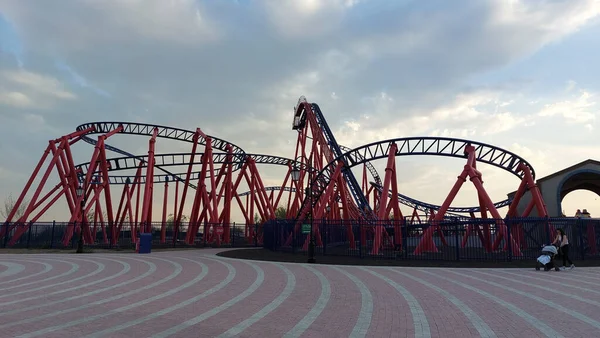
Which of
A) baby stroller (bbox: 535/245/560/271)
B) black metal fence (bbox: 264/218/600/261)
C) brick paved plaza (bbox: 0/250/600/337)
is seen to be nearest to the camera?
brick paved plaza (bbox: 0/250/600/337)

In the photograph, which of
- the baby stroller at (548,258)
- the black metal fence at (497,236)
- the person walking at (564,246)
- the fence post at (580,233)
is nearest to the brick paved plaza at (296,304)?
the baby stroller at (548,258)

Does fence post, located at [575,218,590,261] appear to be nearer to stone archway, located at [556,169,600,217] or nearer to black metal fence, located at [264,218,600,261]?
black metal fence, located at [264,218,600,261]

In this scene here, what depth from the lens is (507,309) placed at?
724 cm

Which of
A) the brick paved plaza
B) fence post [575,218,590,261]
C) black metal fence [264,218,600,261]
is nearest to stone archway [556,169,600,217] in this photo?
black metal fence [264,218,600,261]

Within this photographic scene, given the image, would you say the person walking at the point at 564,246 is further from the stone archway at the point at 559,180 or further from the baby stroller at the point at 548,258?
the stone archway at the point at 559,180

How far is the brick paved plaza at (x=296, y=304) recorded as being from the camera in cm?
574

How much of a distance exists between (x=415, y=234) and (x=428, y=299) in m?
16.5

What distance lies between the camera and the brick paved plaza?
5.74m

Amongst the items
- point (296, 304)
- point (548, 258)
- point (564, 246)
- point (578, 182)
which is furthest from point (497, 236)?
point (578, 182)

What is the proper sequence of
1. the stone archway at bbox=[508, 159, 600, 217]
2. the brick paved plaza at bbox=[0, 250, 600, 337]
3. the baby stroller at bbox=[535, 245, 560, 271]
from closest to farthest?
1. the brick paved plaza at bbox=[0, 250, 600, 337]
2. the baby stroller at bbox=[535, 245, 560, 271]
3. the stone archway at bbox=[508, 159, 600, 217]

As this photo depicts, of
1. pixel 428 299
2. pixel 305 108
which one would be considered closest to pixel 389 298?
pixel 428 299

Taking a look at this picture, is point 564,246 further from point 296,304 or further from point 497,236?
point 296,304

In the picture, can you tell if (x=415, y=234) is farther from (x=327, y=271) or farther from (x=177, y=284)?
(x=177, y=284)

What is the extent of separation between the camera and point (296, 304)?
760 cm
